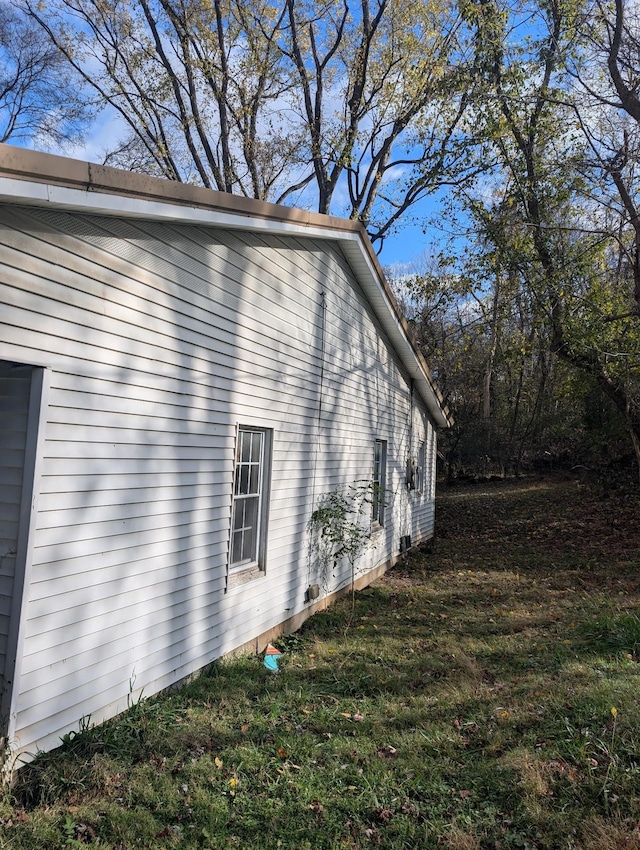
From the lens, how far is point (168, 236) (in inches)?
193

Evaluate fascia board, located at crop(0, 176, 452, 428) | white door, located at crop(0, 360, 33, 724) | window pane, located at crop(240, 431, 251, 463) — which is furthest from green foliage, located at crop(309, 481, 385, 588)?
white door, located at crop(0, 360, 33, 724)

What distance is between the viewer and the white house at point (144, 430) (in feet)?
11.8

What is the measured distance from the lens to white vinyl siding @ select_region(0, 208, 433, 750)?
371cm

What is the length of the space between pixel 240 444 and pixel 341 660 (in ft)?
8.68

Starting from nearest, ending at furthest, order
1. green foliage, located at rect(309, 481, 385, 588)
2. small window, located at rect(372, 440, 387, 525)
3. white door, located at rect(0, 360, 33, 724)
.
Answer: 1. white door, located at rect(0, 360, 33, 724)
2. green foliage, located at rect(309, 481, 385, 588)
3. small window, located at rect(372, 440, 387, 525)

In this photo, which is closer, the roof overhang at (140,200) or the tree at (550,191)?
the roof overhang at (140,200)

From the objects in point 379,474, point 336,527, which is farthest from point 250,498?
point 379,474

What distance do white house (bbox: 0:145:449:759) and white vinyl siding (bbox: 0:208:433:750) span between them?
0.06ft

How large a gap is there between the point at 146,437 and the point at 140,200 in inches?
72.0

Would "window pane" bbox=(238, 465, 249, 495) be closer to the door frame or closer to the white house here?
the white house

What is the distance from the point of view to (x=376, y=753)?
4336 mm

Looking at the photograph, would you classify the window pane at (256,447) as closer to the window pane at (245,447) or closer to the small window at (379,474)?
the window pane at (245,447)

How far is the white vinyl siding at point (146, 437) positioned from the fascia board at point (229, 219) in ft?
0.59

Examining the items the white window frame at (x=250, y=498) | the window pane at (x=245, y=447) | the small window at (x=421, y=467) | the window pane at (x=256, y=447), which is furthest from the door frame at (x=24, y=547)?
the small window at (x=421, y=467)
